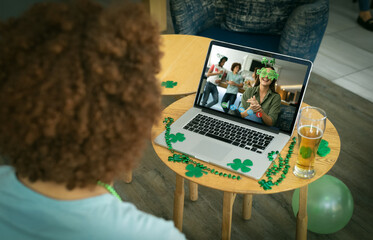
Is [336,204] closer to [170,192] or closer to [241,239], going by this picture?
[241,239]

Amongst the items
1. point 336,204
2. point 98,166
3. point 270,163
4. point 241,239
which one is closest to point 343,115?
point 336,204

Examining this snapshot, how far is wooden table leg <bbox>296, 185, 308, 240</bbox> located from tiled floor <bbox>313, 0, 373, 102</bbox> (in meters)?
1.57

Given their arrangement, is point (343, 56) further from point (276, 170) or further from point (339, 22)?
point (276, 170)

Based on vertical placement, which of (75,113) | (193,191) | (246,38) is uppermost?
(75,113)

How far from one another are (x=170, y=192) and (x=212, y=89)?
2.29 feet

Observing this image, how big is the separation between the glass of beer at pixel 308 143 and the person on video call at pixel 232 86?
276 mm

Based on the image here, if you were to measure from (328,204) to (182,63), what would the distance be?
Result: 3.21 feet

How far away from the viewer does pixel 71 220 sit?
0.61 meters

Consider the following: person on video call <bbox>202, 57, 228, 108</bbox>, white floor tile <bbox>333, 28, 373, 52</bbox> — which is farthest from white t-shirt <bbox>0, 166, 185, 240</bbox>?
white floor tile <bbox>333, 28, 373, 52</bbox>

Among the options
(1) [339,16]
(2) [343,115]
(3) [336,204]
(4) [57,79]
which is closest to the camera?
(4) [57,79]

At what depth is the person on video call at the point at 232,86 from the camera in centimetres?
135

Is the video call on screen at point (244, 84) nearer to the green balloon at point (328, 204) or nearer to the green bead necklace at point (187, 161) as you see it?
the green bead necklace at point (187, 161)

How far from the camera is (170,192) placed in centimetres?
188


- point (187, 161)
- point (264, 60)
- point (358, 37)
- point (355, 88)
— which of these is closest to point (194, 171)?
point (187, 161)
